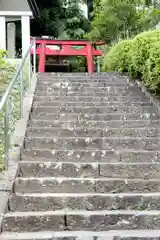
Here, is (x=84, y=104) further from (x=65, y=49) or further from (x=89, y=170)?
(x=65, y=49)

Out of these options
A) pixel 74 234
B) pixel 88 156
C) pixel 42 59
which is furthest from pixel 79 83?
pixel 74 234

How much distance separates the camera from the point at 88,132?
6.39 meters

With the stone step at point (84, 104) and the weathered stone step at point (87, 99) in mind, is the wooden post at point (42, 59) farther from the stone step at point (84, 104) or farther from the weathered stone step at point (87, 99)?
the stone step at point (84, 104)

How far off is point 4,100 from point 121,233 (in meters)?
1.96

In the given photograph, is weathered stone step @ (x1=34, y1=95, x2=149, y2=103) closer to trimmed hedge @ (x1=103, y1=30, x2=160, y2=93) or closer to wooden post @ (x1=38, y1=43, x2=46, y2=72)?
trimmed hedge @ (x1=103, y1=30, x2=160, y2=93)

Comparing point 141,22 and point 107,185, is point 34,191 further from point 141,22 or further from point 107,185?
point 141,22

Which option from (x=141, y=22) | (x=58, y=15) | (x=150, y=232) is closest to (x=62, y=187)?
(x=150, y=232)

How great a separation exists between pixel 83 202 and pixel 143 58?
389 centimetres

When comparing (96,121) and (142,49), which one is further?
(142,49)

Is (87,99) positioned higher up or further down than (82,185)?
higher up

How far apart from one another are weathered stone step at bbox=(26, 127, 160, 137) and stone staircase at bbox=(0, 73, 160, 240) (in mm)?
14

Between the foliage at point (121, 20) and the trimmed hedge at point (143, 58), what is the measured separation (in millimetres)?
2672

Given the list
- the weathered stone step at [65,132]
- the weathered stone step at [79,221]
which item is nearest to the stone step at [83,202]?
the weathered stone step at [79,221]

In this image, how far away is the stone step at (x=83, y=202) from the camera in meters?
4.50
